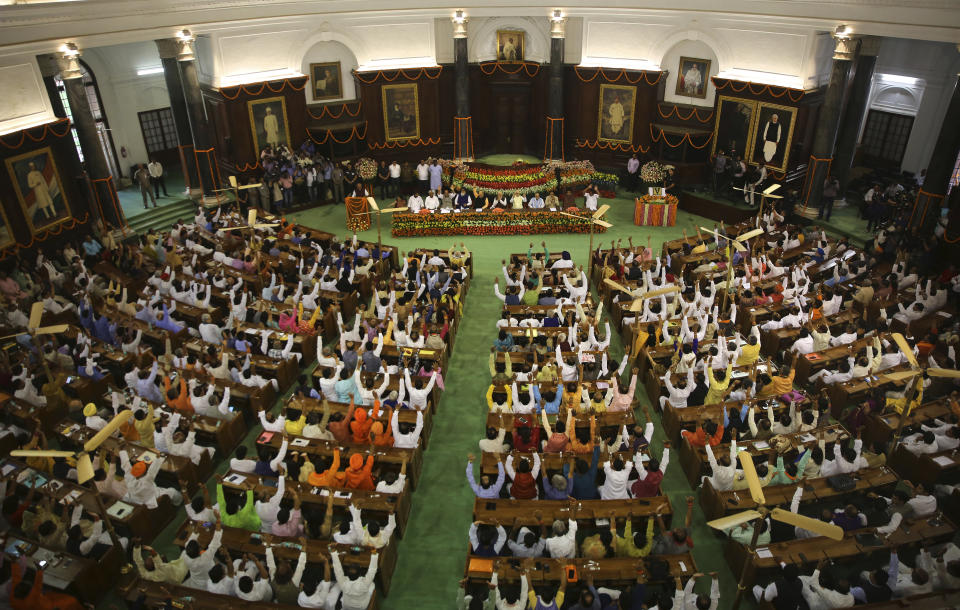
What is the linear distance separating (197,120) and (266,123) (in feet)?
7.38

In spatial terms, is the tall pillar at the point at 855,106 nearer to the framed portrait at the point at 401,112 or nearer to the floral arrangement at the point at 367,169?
the framed portrait at the point at 401,112

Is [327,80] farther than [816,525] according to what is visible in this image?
Yes

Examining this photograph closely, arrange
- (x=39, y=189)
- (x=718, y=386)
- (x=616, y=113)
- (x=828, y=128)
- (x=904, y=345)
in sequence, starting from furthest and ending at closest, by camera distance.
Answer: (x=616, y=113) < (x=828, y=128) < (x=39, y=189) < (x=718, y=386) < (x=904, y=345)

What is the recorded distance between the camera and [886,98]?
21859mm

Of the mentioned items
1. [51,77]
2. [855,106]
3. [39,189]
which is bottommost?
[39,189]

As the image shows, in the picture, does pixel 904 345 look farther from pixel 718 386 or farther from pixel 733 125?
pixel 733 125

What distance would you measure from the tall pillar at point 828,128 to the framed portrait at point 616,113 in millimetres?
6165

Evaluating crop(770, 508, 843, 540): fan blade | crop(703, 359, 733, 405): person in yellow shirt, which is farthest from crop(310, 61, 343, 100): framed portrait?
crop(770, 508, 843, 540): fan blade

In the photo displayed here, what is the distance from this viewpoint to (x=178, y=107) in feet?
66.7

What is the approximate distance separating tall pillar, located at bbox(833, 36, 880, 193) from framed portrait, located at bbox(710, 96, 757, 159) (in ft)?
8.60

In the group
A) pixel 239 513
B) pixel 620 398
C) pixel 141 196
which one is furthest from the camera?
pixel 141 196

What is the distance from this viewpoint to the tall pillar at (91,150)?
17.1m

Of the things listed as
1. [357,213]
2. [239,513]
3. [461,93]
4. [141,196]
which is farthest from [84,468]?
[461,93]

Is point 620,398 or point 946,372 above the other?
point 946,372
